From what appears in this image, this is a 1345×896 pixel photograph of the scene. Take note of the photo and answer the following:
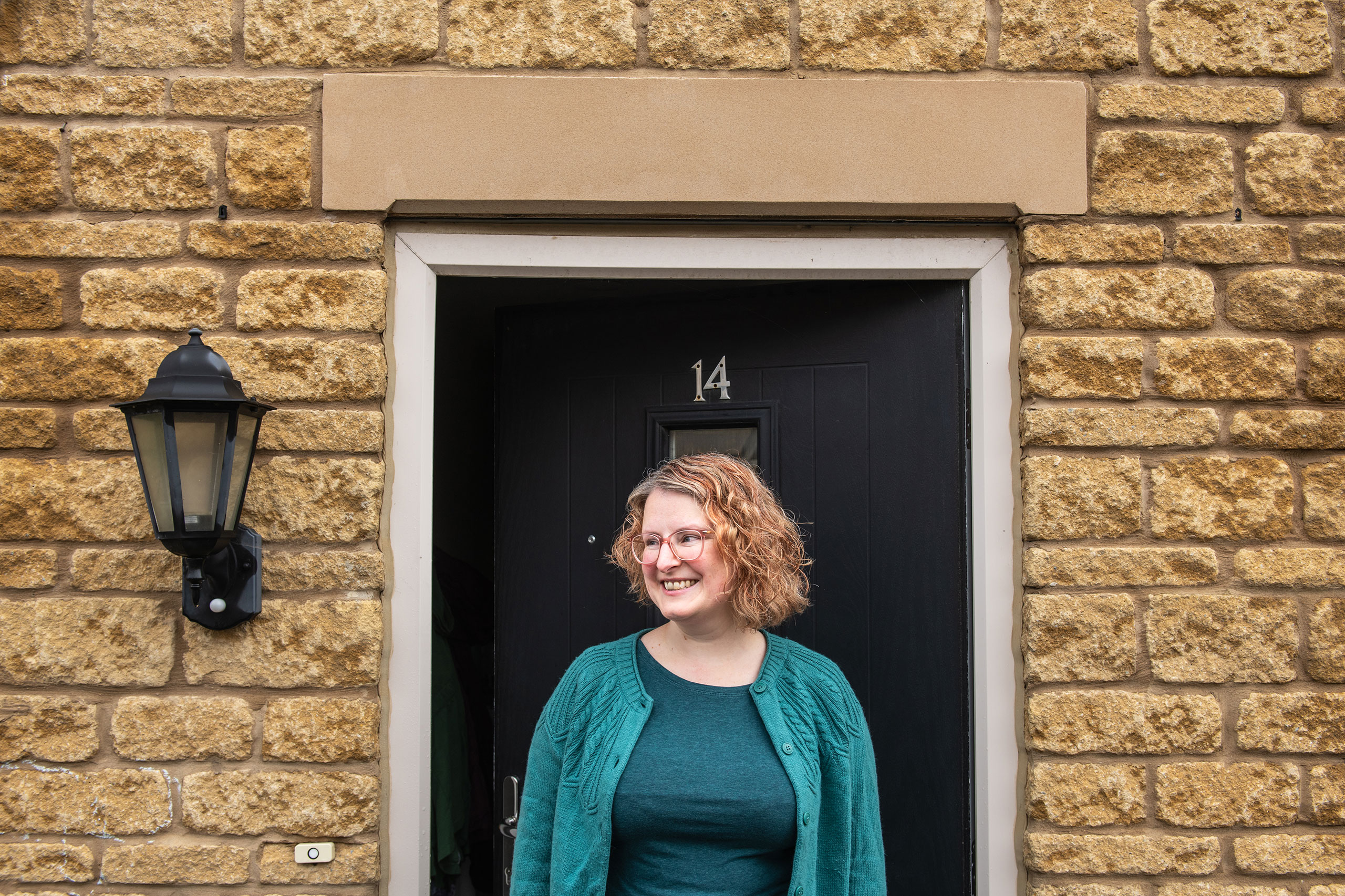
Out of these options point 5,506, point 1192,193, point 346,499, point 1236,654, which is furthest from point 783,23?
point 5,506

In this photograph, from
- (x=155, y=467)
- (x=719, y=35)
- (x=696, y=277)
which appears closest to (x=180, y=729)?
(x=155, y=467)

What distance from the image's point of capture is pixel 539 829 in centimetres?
169

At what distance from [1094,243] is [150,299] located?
222 cm

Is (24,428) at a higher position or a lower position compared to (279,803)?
higher

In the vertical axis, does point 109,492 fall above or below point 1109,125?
below

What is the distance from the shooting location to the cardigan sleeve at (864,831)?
1688 mm

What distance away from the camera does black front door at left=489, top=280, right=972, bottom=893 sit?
2.13 meters

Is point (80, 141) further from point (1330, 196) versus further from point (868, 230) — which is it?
point (1330, 196)

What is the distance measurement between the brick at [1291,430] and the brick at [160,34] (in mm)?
2538

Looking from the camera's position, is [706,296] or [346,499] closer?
[346,499]

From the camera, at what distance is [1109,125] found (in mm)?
2061

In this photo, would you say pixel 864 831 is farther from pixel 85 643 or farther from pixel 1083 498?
pixel 85 643

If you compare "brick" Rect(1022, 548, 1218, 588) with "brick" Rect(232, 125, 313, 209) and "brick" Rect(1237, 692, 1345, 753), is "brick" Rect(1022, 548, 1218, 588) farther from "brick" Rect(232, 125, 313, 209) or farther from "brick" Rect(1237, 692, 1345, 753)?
"brick" Rect(232, 125, 313, 209)

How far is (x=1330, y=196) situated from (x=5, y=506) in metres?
3.15
